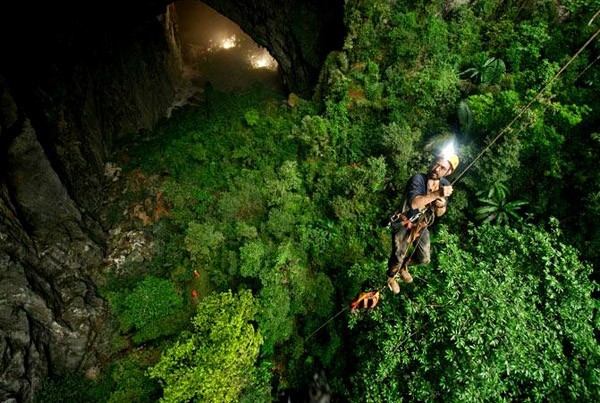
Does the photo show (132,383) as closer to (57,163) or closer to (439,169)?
(57,163)

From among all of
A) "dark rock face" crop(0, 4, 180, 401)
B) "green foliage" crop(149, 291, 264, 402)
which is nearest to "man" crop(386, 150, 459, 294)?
"green foliage" crop(149, 291, 264, 402)

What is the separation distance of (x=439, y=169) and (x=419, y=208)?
23.6 inches

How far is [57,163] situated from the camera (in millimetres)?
8742

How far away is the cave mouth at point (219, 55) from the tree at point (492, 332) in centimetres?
1273

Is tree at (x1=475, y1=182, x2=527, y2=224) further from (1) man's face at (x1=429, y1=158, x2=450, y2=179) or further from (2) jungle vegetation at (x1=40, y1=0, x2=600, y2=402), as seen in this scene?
(1) man's face at (x1=429, y1=158, x2=450, y2=179)

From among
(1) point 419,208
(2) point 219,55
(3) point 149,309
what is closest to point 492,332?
(1) point 419,208

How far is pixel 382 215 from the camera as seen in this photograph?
1016cm

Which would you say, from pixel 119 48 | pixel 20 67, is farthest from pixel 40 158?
pixel 119 48

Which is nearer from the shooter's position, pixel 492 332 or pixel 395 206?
pixel 492 332

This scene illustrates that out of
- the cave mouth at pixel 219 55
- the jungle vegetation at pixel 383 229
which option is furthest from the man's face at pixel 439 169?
the cave mouth at pixel 219 55

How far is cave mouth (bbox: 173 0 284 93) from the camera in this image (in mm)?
16688

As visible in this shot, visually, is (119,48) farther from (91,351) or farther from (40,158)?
(91,351)

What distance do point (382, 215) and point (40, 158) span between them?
391 inches

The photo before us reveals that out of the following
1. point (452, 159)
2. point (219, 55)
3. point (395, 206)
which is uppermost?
point (452, 159)
